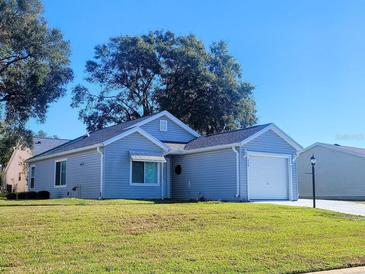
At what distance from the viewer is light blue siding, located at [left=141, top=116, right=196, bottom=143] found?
2844 centimetres

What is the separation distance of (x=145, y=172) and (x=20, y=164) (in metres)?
27.1

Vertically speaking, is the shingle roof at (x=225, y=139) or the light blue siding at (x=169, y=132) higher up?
the light blue siding at (x=169, y=132)

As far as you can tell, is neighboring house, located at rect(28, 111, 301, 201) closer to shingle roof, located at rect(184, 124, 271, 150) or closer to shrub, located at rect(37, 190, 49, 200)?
shingle roof, located at rect(184, 124, 271, 150)

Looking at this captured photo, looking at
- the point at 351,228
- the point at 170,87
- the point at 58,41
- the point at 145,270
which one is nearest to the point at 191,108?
the point at 170,87

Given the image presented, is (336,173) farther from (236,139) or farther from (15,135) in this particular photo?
(15,135)

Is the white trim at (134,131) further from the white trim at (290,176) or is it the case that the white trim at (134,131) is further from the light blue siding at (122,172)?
the white trim at (290,176)

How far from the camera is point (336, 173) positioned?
36.3 metres

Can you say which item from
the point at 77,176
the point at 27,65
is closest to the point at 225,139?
the point at 77,176

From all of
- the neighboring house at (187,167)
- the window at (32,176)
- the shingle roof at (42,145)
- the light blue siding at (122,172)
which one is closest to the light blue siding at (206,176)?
the neighboring house at (187,167)

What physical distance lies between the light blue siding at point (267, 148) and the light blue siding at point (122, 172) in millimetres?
4558

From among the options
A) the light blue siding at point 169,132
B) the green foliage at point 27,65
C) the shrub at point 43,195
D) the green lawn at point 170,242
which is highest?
the green foliage at point 27,65

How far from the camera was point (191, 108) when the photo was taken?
4338cm

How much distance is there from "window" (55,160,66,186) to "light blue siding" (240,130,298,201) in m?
10.7

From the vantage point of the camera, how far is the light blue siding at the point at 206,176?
77.5 feet
